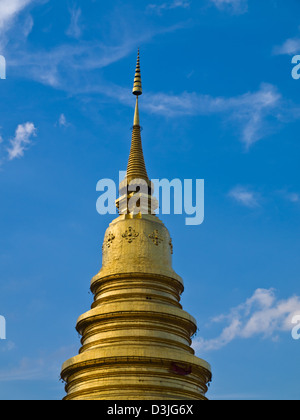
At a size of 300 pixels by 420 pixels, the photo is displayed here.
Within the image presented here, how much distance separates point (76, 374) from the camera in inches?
1320

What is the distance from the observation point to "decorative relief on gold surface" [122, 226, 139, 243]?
3762 centimetres

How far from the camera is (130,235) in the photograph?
37.8m

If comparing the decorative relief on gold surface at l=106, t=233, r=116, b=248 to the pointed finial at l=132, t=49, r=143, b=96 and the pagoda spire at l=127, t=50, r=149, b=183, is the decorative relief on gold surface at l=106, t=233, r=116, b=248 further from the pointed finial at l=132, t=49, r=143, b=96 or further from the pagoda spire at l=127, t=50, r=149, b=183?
the pointed finial at l=132, t=49, r=143, b=96

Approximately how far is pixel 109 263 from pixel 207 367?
8.01m

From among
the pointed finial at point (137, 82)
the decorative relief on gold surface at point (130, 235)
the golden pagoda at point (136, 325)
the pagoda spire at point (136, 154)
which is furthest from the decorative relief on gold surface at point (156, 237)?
the pointed finial at point (137, 82)

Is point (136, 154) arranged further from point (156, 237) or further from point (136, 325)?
point (136, 325)

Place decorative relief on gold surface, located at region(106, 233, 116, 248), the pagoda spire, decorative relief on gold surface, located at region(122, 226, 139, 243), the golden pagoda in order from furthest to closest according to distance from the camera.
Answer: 1. the pagoda spire
2. decorative relief on gold surface, located at region(106, 233, 116, 248)
3. decorative relief on gold surface, located at region(122, 226, 139, 243)
4. the golden pagoda

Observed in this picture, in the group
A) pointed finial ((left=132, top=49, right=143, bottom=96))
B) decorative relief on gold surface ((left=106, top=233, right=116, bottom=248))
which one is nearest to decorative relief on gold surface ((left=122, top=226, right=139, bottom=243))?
decorative relief on gold surface ((left=106, top=233, right=116, bottom=248))

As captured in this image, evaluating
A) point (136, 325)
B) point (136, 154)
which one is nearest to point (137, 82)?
point (136, 154)

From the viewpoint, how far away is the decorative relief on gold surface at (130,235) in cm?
3762
